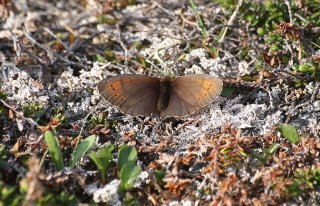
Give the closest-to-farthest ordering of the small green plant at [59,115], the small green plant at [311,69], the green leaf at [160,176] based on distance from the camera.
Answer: the green leaf at [160,176] → the small green plant at [59,115] → the small green plant at [311,69]

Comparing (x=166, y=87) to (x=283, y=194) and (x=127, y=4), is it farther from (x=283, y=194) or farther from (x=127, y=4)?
(x=127, y=4)

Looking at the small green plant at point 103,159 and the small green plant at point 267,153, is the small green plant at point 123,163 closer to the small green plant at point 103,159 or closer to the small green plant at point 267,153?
the small green plant at point 103,159

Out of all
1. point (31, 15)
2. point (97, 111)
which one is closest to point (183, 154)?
point (97, 111)

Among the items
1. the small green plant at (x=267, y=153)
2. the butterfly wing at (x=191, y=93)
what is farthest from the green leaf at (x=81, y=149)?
the small green plant at (x=267, y=153)

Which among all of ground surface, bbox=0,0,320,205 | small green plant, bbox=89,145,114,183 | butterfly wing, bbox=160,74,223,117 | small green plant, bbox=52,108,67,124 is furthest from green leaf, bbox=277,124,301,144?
small green plant, bbox=52,108,67,124

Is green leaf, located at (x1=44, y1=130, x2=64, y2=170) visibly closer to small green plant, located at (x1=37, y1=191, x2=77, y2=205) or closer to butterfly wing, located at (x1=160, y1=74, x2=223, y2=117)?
small green plant, located at (x1=37, y1=191, x2=77, y2=205)

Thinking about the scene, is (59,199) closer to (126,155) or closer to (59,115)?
(126,155)

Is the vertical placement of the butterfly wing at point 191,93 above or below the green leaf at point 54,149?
above

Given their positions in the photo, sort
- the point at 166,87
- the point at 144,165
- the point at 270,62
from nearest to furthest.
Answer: the point at 144,165
the point at 166,87
the point at 270,62
